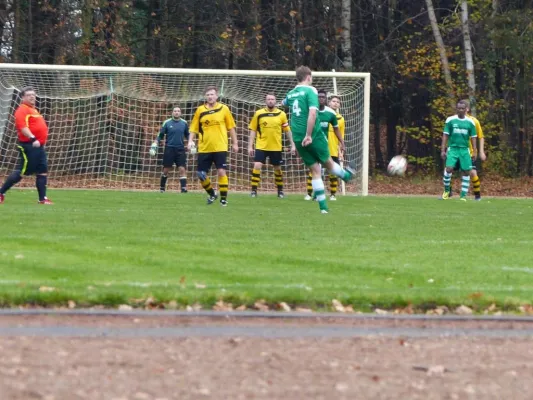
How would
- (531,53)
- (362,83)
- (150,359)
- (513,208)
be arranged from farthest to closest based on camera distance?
(531,53)
(362,83)
(513,208)
(150,359)

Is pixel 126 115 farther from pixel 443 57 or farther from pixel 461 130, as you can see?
pixel 443 57

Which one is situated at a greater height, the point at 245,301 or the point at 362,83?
the point at 362,83

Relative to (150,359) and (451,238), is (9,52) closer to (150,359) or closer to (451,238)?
(451,238)

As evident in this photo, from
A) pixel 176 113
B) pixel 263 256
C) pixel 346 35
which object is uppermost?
pixel 346 35

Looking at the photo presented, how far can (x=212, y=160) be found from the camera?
62.6 ft

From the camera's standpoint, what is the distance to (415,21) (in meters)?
38.6

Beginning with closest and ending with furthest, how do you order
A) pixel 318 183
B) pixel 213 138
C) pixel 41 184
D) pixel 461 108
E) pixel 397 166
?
pixel 318 183, pixel 41 184, pixel 213 138, pixel 397 166, pixel 461 108

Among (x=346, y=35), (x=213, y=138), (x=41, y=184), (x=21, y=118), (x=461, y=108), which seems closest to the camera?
(x=21, y=118)

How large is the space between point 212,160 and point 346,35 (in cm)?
1881

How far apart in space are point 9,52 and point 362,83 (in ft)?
44.7

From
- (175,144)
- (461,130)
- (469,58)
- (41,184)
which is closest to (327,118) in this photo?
(461,130)

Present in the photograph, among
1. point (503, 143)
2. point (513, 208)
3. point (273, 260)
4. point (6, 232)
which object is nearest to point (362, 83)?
point (513, 208)

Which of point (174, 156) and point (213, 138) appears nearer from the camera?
point (213, 138)

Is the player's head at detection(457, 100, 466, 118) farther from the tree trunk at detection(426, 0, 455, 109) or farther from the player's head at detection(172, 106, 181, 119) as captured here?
the tree trunk at detection(426, 0, 455, 109)
